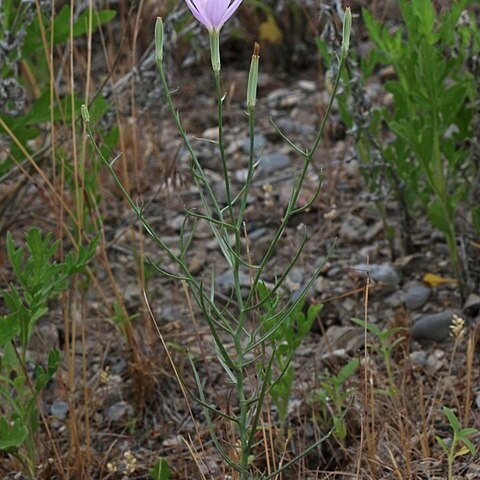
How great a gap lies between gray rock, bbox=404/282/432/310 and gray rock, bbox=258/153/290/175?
3.21 ft

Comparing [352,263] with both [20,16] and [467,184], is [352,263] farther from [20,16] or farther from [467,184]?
[20,16]

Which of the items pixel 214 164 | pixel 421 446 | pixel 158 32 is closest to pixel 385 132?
pixel 214 164

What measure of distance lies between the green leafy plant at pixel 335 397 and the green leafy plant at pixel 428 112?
486mm

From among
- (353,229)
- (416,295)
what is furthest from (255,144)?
(416,295)

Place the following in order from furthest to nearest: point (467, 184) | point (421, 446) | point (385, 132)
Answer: point (385, 132)
point (467, 184)
point (421, 446)

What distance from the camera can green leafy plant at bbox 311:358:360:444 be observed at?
207 centimetres

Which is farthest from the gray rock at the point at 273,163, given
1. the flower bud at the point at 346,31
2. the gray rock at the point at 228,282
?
the flower bud at the point at 346,31

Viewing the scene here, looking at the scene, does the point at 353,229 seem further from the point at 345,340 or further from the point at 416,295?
the point at 345,340

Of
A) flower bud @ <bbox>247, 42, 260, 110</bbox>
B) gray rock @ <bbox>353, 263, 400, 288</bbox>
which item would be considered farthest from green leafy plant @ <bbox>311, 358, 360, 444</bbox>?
flower bud @ <bbox>247, 42, 260, 110</bbox>

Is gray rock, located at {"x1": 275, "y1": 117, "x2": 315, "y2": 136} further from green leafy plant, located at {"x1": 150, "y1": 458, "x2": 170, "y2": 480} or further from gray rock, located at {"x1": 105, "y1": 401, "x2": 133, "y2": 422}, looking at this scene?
green leafy plant, located at {"x1": 150, "y1": 458, "x2": 170, "y2": 480}

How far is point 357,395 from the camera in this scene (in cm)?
217

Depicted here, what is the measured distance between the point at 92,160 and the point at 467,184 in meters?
0.96

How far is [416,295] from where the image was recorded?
8.36ft

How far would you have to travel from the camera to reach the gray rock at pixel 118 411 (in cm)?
237
